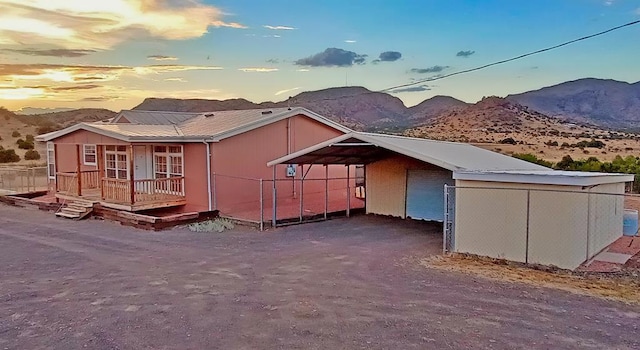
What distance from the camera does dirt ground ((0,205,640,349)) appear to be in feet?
21.6

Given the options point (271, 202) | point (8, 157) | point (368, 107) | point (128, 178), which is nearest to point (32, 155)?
point (8, 157)

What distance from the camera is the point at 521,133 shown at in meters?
59.6

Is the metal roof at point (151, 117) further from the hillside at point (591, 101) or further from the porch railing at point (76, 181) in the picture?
the hillside at point (591, 101)

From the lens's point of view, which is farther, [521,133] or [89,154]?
[521,133]

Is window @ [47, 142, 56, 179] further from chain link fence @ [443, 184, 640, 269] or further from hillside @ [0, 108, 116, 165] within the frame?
chain link fence @ [443, 184, 640, 269]

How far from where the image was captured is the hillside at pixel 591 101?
72.8 m

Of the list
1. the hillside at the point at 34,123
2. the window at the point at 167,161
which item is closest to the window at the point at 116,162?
the window at the point at 167,161

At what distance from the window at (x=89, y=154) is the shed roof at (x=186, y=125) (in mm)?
1380

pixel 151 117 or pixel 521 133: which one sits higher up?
pixel 151 117

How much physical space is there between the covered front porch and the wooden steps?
1.27 feet

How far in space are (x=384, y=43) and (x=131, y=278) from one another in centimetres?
2468

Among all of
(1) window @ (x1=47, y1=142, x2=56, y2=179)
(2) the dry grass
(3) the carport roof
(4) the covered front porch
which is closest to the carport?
(3) the carport roof

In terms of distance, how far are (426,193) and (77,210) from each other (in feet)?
41.0

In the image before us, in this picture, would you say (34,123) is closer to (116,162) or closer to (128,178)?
(116,162)
